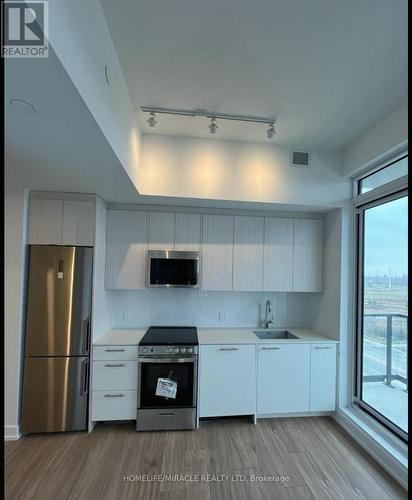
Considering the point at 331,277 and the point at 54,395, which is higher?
the point at 331,277

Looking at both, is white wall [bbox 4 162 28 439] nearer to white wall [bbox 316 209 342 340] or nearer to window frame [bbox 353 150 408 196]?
white wall [bbox 316 209 342 340]

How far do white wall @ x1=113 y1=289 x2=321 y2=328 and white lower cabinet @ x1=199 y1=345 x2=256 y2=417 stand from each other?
25.8 inches

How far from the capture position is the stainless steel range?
2.76m

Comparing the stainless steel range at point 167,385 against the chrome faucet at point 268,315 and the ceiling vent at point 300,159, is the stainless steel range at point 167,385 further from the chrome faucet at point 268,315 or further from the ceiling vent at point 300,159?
the ceiling vent at point 300,159

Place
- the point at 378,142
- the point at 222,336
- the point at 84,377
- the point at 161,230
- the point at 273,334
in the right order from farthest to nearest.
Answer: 1. the point at 273,334
2. the point at 161,230
3. the point at 222,336
4. the point at 84,377
5. the point at 378,142

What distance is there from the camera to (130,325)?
3.44 m

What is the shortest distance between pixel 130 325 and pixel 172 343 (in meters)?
0.88

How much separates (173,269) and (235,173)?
51.8 inches

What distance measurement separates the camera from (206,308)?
356cm

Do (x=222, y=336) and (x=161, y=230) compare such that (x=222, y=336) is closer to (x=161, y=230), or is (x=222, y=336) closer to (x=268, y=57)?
(x=161, y=230)

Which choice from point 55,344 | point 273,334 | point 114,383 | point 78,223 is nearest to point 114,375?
point 114,383

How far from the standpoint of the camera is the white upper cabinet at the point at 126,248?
317 centimetres

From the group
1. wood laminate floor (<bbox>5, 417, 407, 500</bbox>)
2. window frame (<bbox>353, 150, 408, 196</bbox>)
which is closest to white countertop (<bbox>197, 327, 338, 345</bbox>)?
wood laminate floor (<bbox>5, 417, 407, 500</bbox>)

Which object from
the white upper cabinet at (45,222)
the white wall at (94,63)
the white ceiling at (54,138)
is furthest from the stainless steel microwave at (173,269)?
the white wall at (94,63)
